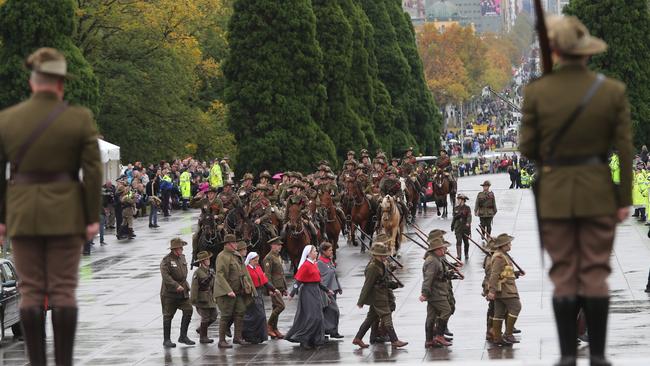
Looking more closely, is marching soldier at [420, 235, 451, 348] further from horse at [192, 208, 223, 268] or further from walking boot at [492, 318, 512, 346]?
horse at [192, 208, 223, 268]

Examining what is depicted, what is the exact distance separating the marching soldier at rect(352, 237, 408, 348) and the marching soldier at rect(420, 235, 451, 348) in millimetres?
524

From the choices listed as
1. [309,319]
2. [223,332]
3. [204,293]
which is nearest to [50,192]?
[309,319]

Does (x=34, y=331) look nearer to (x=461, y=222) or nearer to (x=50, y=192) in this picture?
(x=50, y=192)

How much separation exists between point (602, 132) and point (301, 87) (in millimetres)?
46176

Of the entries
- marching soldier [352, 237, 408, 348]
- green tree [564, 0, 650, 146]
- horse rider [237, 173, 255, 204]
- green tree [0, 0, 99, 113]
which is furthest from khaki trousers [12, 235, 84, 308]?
green tree [564, 0, 650, 146]

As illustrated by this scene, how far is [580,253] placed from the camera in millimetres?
8633

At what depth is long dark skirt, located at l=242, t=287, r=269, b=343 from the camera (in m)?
24.2

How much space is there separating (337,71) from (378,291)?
37174 mm

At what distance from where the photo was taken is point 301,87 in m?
54.7

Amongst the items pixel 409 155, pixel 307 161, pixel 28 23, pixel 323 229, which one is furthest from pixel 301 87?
pixel 323 229

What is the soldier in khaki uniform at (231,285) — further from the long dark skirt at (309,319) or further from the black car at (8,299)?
the black car at (8,299)

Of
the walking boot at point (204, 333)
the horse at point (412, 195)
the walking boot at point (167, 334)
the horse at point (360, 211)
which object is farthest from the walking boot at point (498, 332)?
the horse at point (412, 195)

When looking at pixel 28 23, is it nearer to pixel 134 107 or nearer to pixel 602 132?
pixel 134 107

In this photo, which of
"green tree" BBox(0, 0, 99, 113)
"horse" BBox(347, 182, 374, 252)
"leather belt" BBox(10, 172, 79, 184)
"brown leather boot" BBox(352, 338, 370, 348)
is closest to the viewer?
"leather belt" BBox(10, 172, 79, 184)
